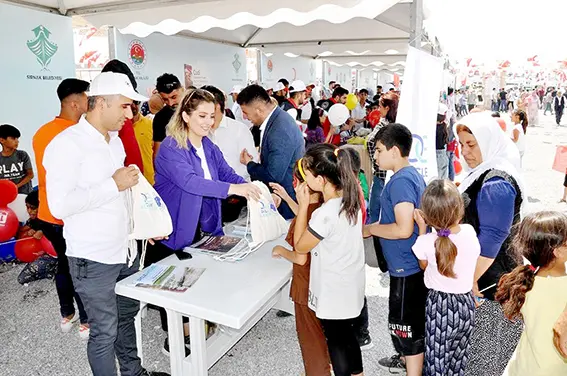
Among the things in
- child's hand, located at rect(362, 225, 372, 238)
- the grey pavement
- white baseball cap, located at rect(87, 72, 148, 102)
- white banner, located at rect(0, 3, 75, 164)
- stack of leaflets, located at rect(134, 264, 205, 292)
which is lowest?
the grey pavement

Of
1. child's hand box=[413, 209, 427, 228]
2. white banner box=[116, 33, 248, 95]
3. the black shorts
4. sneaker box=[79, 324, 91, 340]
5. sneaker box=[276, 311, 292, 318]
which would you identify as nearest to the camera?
child's hand box=[413, 209, 427, 228]

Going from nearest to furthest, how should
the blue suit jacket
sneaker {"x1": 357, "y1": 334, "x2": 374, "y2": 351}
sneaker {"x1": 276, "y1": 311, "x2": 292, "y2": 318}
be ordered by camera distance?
sneaker {"x1": 357, "y1": 334, "x2": 374, "y2": 351}, the blue suit jacket, sneaker {"x1": 276, "y1": 311, "x2": 292, "y2": 318}

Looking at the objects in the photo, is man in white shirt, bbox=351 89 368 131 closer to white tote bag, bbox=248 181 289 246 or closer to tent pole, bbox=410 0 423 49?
tent pole, bbox=410 0 423 49

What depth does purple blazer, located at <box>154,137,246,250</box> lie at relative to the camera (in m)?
1.97

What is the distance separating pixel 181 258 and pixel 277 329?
1070mm

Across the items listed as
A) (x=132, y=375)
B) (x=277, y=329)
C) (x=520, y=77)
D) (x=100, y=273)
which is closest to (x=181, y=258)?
(x=100, y=273)

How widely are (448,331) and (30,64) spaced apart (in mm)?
4796

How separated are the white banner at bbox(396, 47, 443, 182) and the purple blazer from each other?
4.15 ft

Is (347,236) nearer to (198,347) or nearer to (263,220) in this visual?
(263,220)

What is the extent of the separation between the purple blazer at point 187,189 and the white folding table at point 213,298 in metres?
0.15

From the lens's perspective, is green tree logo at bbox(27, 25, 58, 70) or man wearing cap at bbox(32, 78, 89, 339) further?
green tree logo at bbox(27, 25, 58, 70)

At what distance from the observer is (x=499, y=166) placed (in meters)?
1.75

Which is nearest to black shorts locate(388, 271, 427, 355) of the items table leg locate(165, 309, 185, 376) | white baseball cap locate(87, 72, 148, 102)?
table leg locate(165, 309, 185, 376)

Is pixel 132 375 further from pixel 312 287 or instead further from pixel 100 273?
pixel 312 287
